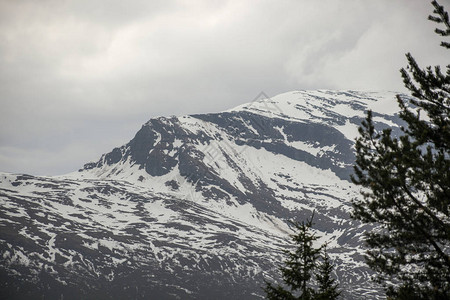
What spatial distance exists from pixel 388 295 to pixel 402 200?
5.48m

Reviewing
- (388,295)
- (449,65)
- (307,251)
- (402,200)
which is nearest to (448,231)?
(402,200)

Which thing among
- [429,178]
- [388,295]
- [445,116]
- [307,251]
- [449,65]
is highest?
[449,65]

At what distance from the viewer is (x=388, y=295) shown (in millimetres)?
28500

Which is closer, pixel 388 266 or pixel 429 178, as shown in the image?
pixel 429 178

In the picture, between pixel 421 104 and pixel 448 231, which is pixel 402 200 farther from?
pixel 421 104

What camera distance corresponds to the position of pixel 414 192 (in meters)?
28.6

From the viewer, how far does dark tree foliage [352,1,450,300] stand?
26.9 meters

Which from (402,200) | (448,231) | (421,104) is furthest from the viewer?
(421,104)

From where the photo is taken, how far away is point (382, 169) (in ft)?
91.6

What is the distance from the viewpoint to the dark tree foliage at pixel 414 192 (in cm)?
2692

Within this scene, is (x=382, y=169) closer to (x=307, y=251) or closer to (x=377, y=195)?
(x=377, y=195)

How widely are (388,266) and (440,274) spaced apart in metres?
2.85

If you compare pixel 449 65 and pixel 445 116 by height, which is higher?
pixel 449 65

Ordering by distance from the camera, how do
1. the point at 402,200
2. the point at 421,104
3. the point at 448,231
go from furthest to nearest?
the point at 421,104
the point at 402,200
the point at 448,231
